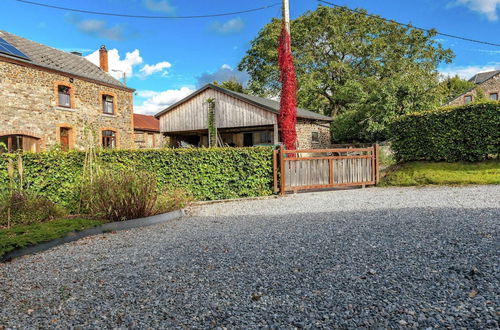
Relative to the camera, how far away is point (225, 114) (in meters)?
20.1

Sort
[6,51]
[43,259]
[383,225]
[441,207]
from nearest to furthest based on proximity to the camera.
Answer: [43,259] < [383,225] < [441,207] < [6,51]

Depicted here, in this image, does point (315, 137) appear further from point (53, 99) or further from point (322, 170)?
point (53, 99)

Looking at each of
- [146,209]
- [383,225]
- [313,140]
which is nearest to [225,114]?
[313,140]

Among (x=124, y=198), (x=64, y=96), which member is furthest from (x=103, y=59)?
(x=124, y=198)

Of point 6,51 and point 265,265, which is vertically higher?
point 6,51

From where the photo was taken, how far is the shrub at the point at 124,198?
643 cm

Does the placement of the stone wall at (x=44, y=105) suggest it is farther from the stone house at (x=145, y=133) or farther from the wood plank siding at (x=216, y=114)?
the stone house at (x=145, y=133)

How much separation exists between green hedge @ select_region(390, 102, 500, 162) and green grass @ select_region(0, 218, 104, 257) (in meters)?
10.9

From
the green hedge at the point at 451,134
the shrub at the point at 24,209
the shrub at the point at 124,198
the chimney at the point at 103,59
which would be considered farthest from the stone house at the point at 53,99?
the green hedge at the point at 451,134

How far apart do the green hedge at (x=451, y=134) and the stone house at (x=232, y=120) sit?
24.3 feet

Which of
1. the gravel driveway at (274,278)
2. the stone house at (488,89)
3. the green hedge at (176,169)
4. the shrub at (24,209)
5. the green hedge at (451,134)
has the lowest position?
the gravel driveway at (274,278)

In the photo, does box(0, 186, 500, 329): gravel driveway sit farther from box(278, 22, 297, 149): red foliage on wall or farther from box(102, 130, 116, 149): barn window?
box(102, 130, 116, 149): barn window

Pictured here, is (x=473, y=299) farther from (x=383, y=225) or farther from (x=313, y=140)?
(x=313, y=140)

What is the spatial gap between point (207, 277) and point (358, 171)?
9.69 m
